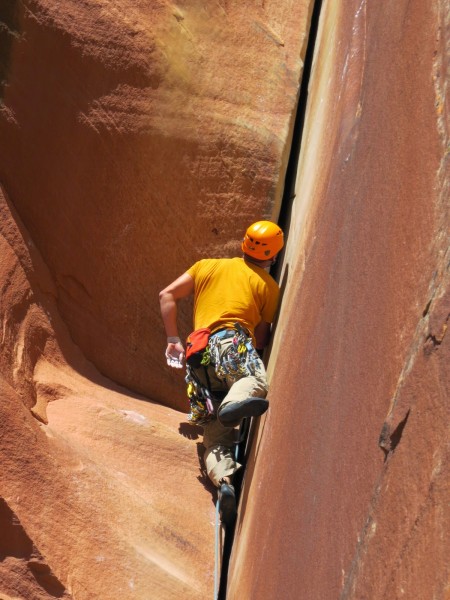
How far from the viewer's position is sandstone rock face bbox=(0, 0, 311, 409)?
5859mm

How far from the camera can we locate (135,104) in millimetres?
5992

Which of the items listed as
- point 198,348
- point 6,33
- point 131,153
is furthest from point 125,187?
point 198,348

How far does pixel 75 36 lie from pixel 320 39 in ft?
6.47

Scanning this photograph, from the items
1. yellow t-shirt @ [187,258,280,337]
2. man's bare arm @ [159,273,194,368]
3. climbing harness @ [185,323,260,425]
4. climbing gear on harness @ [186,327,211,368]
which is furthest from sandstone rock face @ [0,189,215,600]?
yellow t-shirt @ [187,258,280,337]

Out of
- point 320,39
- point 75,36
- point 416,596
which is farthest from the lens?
point 320,39

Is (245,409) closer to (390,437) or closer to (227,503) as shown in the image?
(227,503)

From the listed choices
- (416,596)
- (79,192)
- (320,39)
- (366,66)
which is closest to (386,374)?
(416,596)

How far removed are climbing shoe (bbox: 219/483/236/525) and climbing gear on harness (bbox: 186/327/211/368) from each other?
2.27 feet

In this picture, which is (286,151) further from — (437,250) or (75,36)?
(437,250)

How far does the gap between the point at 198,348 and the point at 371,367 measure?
8.53ft

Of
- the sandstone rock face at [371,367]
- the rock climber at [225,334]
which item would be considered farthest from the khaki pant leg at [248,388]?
the sandstone rock face at [371,367]

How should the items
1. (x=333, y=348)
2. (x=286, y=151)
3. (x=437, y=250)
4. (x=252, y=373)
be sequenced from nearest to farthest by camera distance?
(x=437, y=250), (x=333, y=348), (x=252, y=373), (x=286, y=151)

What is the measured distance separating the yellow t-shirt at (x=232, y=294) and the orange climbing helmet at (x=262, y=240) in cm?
8

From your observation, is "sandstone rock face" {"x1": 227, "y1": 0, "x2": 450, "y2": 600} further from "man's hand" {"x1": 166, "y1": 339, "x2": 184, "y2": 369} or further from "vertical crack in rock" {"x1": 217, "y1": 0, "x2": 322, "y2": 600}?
"vertical crack in rock" {"x1": 217, "y1": 0, "x2": 322, "y2": 600}
